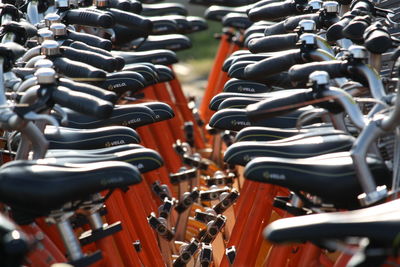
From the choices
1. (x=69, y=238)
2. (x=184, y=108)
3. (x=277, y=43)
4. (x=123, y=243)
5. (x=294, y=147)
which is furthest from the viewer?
(x=184, y=108)

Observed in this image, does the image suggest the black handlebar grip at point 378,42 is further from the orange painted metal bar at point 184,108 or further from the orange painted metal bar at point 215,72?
the orange painted metal bar at point 215,72

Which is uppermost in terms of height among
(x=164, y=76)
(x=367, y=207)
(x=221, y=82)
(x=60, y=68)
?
(x=60, y=68)

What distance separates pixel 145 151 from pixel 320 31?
1.52 metres

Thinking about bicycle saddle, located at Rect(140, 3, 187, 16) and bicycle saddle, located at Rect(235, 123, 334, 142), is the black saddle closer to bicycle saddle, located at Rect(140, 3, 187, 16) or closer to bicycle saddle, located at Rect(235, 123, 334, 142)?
bicycle saddle, located at Rect(140, 3, 187, 16)

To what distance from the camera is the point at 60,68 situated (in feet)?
11.3

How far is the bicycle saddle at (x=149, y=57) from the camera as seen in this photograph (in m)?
5.45

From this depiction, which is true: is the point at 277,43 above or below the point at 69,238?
above

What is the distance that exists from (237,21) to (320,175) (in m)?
4.29

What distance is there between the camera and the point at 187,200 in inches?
175

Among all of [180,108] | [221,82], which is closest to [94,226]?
[180,108]

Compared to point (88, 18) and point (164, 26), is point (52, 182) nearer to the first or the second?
point (88, 18)

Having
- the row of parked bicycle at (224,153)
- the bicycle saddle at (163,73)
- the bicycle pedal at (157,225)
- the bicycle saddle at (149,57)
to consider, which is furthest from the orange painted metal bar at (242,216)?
the bicycle saddle at (149,57)

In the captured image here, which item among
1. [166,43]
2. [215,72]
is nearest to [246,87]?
[166,43]

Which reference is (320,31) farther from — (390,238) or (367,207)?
(390,238)
